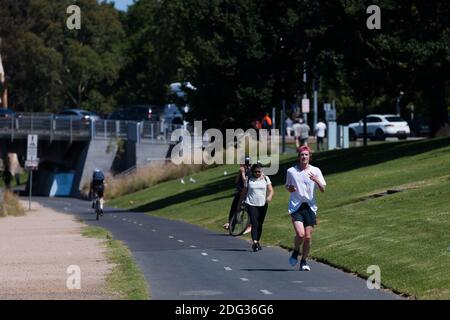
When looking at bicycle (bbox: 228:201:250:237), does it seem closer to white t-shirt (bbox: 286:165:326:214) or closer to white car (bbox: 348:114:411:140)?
white t-shirt (bbox: 286:165:326:214)

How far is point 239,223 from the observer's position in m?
28.8

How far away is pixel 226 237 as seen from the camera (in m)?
28.6

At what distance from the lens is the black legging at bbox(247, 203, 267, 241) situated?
79.0ft

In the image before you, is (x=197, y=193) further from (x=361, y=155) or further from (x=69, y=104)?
(x=69, y=104)

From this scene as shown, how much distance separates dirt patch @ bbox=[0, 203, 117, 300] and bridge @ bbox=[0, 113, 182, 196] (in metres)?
36.9

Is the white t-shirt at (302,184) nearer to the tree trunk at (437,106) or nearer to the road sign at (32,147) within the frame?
the tree trunk at (437,106)

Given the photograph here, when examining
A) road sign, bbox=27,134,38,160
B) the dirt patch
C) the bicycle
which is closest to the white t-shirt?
the dirt patch

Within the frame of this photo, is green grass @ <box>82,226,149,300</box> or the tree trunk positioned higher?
the tree trunk

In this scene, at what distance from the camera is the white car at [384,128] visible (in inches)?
2852

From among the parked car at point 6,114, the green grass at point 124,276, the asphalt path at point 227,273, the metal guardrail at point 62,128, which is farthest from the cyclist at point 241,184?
the parked car at point 6,114

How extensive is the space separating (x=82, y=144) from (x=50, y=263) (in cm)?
5749

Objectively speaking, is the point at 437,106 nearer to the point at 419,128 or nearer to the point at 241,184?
the point at 241,184

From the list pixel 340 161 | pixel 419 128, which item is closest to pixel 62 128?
→ pixel 419 128

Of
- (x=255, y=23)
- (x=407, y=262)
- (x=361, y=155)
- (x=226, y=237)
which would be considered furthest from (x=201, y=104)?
(x=407, y=262)
